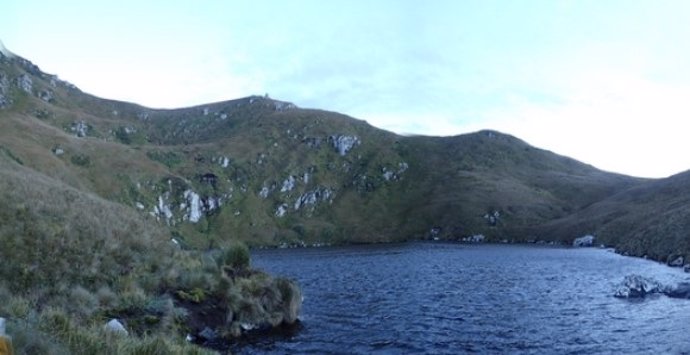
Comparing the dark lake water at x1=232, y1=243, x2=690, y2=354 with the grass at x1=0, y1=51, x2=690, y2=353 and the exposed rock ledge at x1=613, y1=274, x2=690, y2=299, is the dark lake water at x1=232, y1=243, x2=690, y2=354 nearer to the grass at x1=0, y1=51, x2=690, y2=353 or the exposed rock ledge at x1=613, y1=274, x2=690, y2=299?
the exposed rock ledge at x1=613, y1=274, x2=690, y2=299

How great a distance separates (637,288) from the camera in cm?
4925

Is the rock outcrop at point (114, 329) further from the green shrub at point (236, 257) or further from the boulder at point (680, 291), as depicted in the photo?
the boulder at point (680, 291)

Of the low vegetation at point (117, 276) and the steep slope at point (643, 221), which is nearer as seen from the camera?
the low vegetation at point (117, 276)

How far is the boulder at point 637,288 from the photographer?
1906 inches

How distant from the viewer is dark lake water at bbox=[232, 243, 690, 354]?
32.0 metres

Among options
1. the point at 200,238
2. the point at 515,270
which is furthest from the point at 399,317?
the point at 200,238

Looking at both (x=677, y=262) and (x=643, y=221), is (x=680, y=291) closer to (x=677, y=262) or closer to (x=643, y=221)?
(x=677, y=262)

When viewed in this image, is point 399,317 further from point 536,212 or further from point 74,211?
point 536,212

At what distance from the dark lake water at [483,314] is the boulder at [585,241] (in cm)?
5420

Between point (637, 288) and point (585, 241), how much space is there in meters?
83.7

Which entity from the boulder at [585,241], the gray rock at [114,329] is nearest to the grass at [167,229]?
the gray rock at [114,329]

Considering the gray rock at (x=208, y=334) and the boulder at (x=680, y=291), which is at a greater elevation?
the boulder at (x=680, y=291)

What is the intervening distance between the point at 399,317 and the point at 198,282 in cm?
1640

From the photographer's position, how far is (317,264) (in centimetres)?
8969
